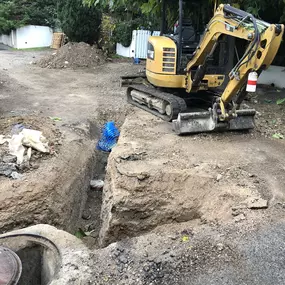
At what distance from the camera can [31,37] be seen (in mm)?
26031

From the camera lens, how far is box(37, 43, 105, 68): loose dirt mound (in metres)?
16.7

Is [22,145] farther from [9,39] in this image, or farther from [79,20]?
[9,39]

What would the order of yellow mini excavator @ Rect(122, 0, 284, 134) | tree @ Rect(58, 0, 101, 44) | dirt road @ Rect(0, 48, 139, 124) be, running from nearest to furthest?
yellow mini excavator @ Rect(122, 0, 284, 134)
dirt road @ Rect(0, 48, 139, 124)
tree @ Rect(58, 0, 101, 44)

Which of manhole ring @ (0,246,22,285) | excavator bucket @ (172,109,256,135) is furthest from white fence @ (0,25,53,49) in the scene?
manhole ring @ (0,246,22,285)

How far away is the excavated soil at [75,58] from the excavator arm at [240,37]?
9863 millimetres

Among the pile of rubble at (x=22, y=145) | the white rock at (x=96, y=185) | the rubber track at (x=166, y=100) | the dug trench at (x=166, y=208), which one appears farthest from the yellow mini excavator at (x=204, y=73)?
the pile of rubble at (x=22, y=145)

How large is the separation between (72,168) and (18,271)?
2969 millimetres

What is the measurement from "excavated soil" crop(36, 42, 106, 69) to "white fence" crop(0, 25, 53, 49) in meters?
9.21

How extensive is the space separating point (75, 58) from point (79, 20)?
2.19m

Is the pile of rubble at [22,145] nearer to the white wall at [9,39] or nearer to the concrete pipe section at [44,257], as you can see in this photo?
the concrete pipe section at [44,257]

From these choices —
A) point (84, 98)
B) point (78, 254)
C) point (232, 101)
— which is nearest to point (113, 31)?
point (84, 98)

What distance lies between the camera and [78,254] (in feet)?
13.0

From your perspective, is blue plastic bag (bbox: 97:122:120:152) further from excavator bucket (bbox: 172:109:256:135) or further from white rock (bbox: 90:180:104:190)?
excavator bucket (bbox: 172:109:256:135)

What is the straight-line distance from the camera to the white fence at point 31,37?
2588cm
